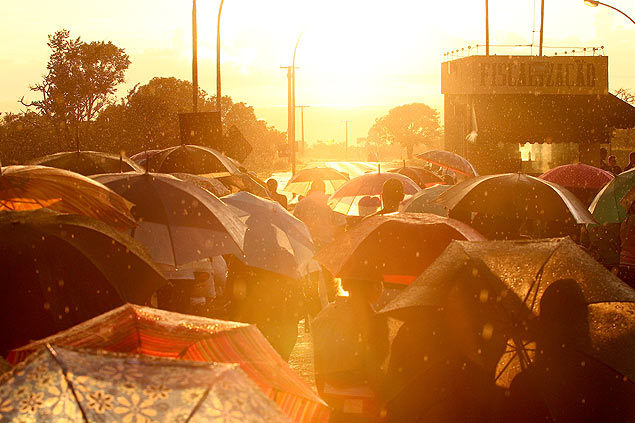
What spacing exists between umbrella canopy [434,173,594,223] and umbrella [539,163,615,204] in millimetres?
6373

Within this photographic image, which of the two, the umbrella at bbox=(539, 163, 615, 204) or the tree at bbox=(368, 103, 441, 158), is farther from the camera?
the tree at bbox=(368, 103, 441, 158)

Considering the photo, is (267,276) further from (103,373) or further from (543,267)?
(103,373)

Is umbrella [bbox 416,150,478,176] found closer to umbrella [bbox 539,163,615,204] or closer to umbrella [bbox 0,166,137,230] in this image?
umbrella [bbox 539,163,615,204]

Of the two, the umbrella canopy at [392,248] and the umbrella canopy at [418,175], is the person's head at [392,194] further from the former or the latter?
the umbrella canopy at [418,175]

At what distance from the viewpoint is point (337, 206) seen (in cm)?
1661

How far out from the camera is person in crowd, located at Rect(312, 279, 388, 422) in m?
6.32

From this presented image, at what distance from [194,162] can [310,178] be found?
Answer: 495cm

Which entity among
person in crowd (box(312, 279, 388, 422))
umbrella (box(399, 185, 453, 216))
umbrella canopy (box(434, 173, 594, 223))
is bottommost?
person in crowd (box(312, 279, 388, 422))

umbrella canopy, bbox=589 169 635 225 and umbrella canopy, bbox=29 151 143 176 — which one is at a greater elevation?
umbrella canopy, bbox=29 151 143 176

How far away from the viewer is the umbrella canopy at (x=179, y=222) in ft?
27.6

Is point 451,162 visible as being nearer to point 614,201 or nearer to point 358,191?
point 358,191

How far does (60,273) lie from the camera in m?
6.18

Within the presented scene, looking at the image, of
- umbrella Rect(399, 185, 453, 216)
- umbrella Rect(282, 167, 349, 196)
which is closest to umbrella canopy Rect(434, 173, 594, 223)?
umbrella Rect(399, 185, 453, 216)

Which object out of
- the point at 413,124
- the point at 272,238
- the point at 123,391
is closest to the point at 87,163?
the point at 272,238
